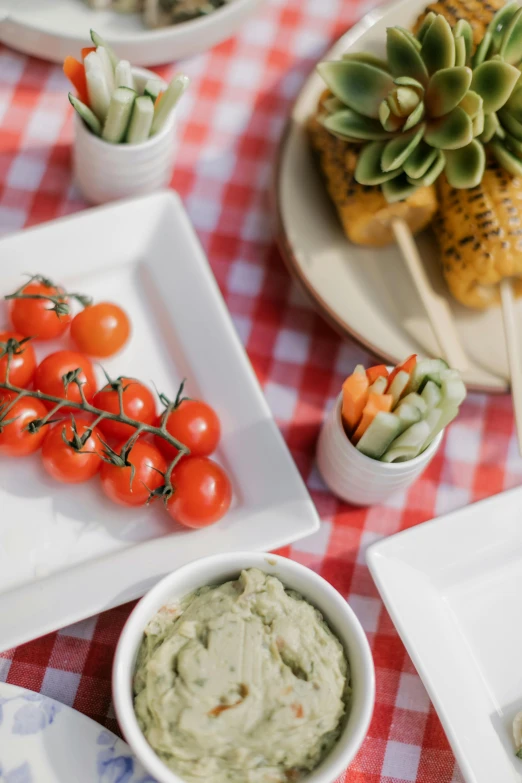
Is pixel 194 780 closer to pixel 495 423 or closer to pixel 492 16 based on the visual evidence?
pixel 495 423

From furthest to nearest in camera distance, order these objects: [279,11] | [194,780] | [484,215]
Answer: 1. [279,11]
2. [484,215]
3. [194,780]

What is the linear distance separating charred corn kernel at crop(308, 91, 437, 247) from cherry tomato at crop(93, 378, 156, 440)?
0.51 meters

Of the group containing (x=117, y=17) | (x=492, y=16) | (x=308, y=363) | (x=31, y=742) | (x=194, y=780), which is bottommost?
(x=31, y=742)

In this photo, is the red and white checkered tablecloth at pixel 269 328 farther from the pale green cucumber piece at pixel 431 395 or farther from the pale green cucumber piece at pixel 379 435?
the pale green cucumber piece at pixel 431 395

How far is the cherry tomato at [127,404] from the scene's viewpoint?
4.37 ft

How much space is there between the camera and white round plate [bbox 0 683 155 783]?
44.7 inches

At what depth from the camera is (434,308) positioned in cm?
143

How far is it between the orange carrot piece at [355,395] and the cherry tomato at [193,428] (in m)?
0.25

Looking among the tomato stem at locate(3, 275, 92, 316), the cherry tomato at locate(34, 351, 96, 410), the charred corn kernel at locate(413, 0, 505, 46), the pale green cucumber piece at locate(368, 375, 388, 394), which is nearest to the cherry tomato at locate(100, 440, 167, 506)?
the cherry tomato at locate(34, 351, 96, 410)

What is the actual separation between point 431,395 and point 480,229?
0.40m

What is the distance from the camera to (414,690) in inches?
52.4

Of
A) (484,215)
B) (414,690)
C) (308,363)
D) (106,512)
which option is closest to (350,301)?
(308,363)

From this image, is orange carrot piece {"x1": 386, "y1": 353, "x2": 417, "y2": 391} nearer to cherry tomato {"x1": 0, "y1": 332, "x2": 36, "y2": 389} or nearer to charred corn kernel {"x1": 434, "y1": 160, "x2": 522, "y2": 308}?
charred corn kernel {"x1": 434, "y1": 160, "x2": 522, "y2": 308}

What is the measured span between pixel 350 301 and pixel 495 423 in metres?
0.38
